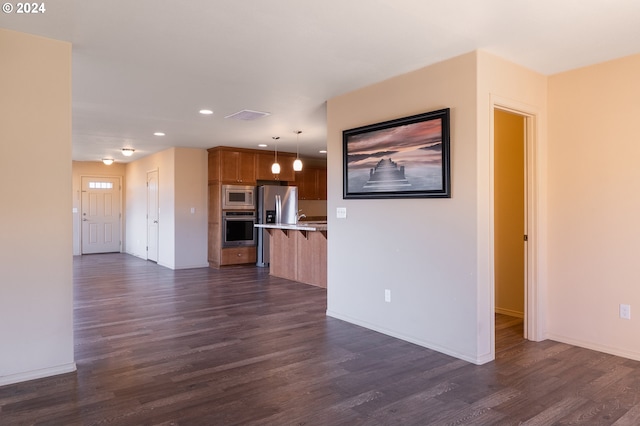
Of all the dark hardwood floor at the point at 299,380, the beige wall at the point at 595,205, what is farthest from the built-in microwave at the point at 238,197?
the beige wall at the point at 595,205

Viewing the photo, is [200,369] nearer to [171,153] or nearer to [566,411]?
[566,411]

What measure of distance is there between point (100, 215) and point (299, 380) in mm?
10039

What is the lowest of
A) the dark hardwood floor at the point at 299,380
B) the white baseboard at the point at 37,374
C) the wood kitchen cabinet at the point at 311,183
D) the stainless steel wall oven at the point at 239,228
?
the dark hardwood floor at the point at 299,380

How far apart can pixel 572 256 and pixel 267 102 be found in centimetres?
339

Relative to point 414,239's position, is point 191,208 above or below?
above

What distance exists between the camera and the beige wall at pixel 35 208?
279 centimetres

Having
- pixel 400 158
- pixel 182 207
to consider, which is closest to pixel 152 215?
pixel 182 207

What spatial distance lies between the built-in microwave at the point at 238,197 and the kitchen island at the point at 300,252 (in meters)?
1.14

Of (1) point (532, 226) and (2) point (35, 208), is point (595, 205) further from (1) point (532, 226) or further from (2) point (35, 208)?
(2) point (35, 208)

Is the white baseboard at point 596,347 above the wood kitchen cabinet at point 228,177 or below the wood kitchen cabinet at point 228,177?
below

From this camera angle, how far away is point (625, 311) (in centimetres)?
334

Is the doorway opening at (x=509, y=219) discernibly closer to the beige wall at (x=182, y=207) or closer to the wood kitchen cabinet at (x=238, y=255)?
the wood kitchen cabinet at (x=238, y=255)

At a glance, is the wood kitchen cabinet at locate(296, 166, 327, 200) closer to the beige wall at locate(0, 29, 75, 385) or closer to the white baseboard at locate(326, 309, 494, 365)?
the white baseboard at locate(326, 309, 494, 365)

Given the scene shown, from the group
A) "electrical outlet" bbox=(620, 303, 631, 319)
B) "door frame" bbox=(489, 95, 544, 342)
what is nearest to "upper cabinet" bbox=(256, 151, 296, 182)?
"door frame" bbox=(489, 95, 544, 342)
